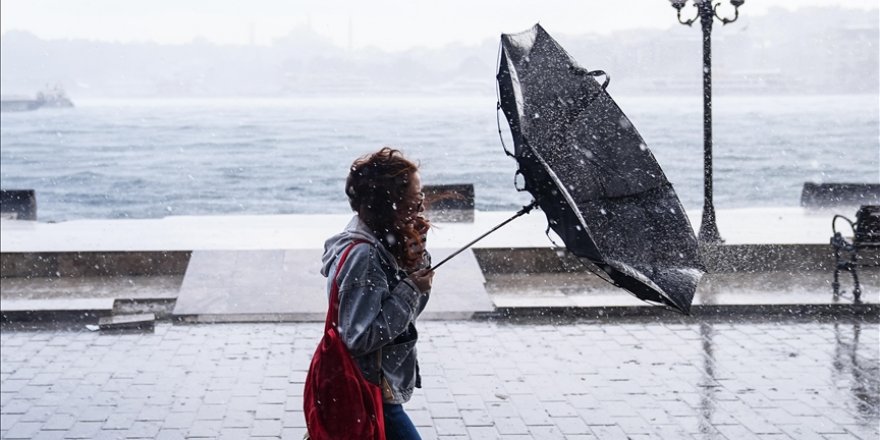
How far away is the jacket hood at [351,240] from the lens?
335 centimetres

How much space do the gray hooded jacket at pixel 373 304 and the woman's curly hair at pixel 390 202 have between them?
0.14ft

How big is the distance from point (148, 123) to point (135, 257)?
120848 mm

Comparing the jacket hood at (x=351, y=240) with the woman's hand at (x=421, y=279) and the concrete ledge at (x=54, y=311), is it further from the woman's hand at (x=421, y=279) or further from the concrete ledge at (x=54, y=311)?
the concrete ledge at (x=54, y=311)

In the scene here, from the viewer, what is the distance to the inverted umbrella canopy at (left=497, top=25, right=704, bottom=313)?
11.1ft

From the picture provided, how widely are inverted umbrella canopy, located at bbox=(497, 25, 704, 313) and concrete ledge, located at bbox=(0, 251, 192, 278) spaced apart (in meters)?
8.74

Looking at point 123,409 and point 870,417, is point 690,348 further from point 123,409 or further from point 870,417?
point 123,409

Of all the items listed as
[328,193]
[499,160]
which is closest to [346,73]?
[499,160]

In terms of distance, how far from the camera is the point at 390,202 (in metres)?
3.36

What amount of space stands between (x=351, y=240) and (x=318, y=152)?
91344 millimetres

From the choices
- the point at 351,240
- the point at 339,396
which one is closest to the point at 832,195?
the point at 351,240

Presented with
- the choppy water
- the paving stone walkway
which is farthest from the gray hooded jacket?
the choppy water

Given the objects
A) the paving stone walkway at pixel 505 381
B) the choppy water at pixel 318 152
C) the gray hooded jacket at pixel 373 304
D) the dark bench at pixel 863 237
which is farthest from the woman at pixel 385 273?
the choppy water at pixel 318 152

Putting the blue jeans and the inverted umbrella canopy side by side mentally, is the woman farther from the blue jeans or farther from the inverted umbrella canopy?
the inverted umbrella canopy

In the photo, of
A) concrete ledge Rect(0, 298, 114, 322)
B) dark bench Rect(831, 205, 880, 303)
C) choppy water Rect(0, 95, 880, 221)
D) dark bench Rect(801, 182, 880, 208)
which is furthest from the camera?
choppy water Rect(0, 95, 880, 221)
